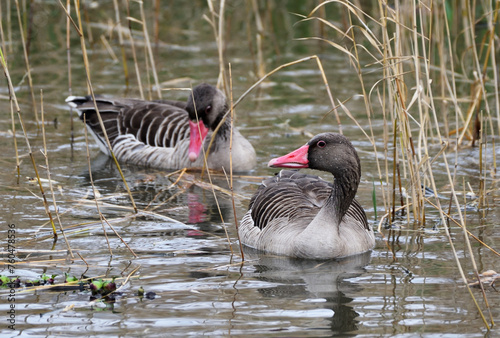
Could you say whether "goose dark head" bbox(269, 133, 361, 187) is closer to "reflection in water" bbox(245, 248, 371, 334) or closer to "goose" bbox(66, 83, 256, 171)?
"reflection in water" bbox(245, 248, 371, 334)

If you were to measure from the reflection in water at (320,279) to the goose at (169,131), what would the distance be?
3.64 metres

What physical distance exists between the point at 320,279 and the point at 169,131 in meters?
5.65

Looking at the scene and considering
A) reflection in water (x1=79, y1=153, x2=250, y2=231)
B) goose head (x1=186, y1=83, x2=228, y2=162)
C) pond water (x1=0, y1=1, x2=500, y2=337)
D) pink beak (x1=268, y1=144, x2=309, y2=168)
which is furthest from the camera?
goose head (x1=186, y1=83, x2=228, y2=162)

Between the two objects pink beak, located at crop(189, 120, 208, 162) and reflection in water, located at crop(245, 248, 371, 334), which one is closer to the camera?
reflection in water, located at crop(245, 248, 371, 334)

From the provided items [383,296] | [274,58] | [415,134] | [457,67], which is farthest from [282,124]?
[383,296]

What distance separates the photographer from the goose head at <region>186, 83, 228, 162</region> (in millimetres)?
11477

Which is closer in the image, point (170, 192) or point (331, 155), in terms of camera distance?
point (331, 155)

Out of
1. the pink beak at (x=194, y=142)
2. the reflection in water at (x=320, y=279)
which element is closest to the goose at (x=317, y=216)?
the reflection in water at (x=320, y=279)

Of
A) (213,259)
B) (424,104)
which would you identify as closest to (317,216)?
(213,259)

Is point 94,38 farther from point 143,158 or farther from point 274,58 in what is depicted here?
point 143,158

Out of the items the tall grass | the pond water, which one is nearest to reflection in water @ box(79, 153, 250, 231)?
the pond water

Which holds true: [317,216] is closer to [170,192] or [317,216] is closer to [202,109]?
[170,192]

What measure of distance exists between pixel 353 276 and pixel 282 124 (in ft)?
19.4

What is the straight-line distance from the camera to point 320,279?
7.28m
